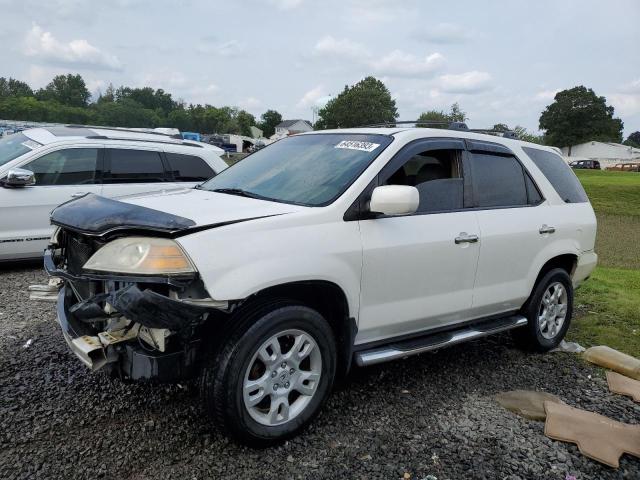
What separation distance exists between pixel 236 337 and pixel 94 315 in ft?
2.35

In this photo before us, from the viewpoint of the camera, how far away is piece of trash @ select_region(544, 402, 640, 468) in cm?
338

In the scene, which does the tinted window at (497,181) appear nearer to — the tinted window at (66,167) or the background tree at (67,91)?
the tinted window at (66,167)

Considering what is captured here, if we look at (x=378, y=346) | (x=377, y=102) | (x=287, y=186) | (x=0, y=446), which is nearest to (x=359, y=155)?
(x=287, y=186)

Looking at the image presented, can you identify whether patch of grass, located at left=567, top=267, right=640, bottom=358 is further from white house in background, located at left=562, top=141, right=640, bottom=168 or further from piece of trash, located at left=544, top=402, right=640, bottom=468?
white house in background, located at left=562, top=141, right=640, bottom=168

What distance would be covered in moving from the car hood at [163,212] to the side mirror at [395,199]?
48 cm

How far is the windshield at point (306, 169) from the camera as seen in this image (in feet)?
11.7

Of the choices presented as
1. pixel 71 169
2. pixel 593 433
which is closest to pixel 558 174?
pixel 593 433

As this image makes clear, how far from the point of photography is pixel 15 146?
7.11 metres

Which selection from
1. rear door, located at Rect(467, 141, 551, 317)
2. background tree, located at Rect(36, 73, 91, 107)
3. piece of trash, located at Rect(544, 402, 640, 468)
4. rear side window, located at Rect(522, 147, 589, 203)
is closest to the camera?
piece of trash, located at Rect(544, 402, 640, 468)

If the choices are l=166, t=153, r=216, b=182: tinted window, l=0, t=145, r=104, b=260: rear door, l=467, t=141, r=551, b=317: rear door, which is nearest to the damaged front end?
l=467, t=141, r=551, b=317: rear door

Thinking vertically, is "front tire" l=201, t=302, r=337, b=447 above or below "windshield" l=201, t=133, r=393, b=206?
below

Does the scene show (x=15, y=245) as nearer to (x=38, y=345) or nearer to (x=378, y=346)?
(x=38, y=345)

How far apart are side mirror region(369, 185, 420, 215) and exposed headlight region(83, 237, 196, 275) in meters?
1.19

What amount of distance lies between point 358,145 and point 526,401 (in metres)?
2.22
